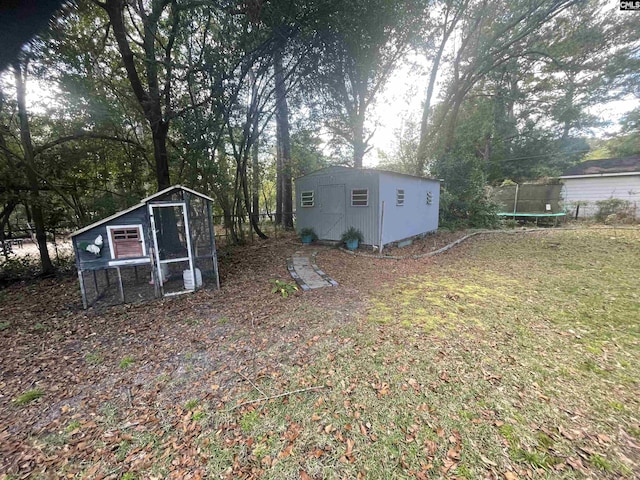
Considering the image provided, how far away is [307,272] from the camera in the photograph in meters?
5.93

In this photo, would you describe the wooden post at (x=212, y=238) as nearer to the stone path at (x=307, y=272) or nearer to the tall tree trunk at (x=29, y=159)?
the stone path at (x=307, y=272)

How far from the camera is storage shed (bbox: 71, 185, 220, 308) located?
4051mm

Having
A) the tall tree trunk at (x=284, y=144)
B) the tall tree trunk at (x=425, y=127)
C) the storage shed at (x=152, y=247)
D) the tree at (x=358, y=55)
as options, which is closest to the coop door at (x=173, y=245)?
the storage shed at (x=152, y=247)

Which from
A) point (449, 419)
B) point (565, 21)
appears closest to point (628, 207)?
point (565, 21)

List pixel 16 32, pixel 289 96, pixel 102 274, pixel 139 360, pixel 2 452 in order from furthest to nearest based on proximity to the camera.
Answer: pixel 289 96 < pixel 102 274 < pixel 139 360 < pixel 16 32 < pixel 2 452

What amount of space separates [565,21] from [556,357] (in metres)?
16.3

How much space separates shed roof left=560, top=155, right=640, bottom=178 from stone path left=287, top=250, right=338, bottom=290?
1657cm

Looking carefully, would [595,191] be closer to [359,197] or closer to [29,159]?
[359,197]

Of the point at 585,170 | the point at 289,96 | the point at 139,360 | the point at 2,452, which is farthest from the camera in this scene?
the point at 585,170

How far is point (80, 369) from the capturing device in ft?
8.94

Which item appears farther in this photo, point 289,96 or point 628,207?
point 628,207

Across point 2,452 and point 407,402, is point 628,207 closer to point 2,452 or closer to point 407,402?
point 407,402

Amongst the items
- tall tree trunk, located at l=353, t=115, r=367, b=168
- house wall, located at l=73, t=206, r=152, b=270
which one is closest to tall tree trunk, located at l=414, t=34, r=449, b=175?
tall tree trunk, located at l=353, t=115, r=367, b=168

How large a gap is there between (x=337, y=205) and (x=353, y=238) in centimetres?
130
